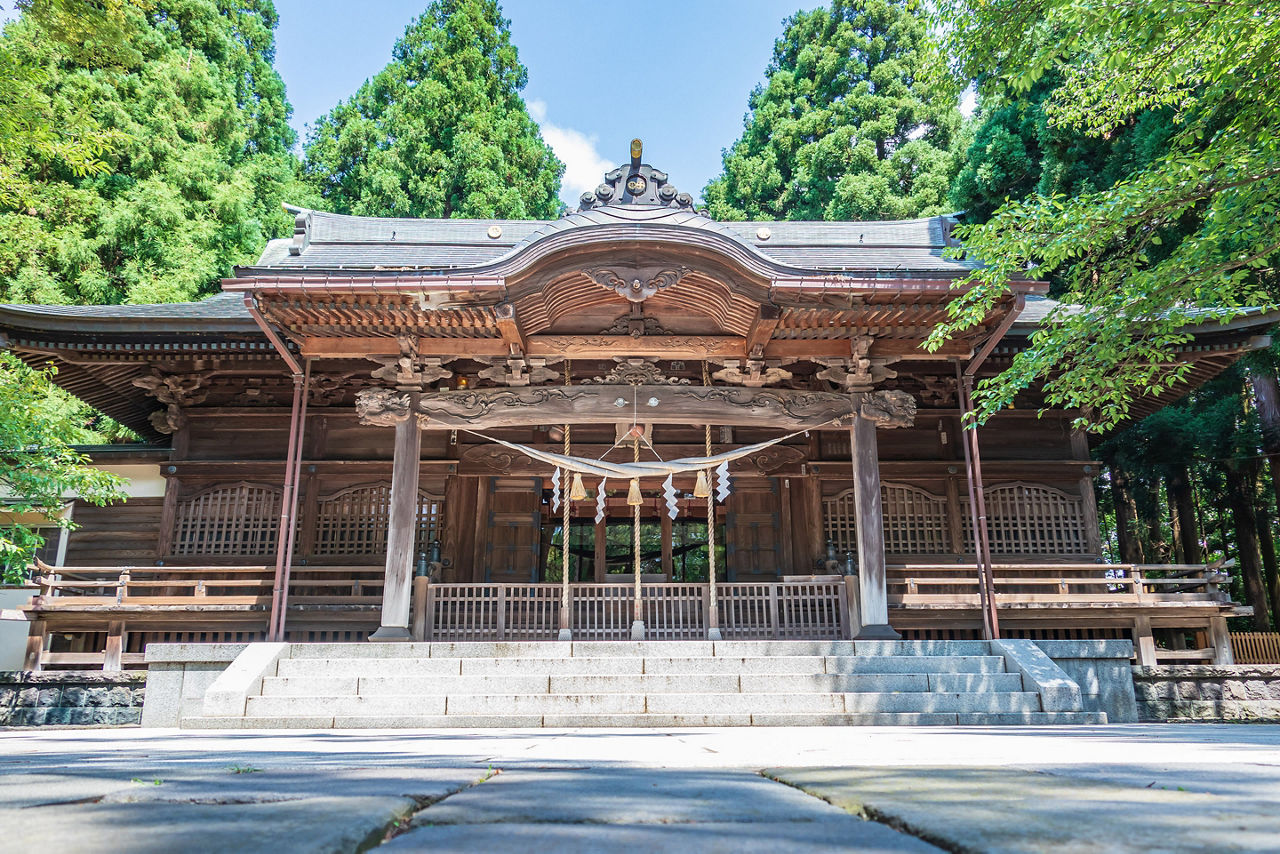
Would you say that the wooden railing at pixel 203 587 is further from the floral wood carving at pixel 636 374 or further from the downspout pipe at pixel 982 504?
the downspout pipe at pixel 982 504

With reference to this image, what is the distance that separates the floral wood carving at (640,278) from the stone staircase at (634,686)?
3580 millimetres

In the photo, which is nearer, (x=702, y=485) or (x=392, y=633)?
(x=392, y=633)

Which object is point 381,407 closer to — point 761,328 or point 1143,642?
point 761,328

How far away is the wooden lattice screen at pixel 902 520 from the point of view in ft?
36.1

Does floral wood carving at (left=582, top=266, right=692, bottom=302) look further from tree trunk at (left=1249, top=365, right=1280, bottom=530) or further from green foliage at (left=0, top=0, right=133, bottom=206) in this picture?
A: tree trunk at (left=1249, top=365, right=1280, bottom=530)

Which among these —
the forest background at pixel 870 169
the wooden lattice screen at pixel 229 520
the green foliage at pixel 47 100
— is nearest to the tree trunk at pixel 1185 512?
the forest background at pixel 870 169

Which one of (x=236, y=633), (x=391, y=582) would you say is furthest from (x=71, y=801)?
(x=236, y=633)

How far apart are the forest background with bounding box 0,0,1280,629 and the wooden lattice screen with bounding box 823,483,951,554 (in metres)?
1.69

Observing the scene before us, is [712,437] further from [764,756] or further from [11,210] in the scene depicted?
[11,210]

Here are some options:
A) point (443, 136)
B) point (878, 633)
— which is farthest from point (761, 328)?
point (443, 136)

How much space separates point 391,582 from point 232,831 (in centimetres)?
773

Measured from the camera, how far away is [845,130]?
23.0 meters

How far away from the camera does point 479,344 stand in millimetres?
9242

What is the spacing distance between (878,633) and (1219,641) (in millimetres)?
4720
